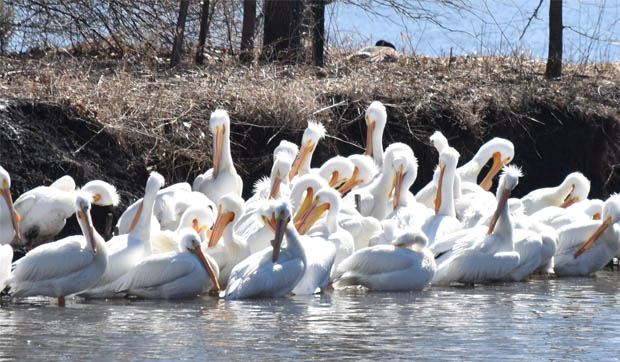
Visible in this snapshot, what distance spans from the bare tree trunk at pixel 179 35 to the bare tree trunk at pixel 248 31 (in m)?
1.10

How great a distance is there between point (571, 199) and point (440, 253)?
287cm

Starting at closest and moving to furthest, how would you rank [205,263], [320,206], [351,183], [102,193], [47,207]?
[205,263] < [320,206] < [47,207] < [102,193] < [351,183]

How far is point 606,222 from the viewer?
1116cm

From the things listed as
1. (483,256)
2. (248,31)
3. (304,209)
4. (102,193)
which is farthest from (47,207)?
(248,31)

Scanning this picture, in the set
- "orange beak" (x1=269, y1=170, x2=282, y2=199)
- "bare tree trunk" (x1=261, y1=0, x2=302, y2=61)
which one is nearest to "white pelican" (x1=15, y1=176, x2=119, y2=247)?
"orange beak" (x1=269, y1=170, x2=282, y2=199)

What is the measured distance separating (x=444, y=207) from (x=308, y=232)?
4.43ft

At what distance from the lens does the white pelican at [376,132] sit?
12789mm

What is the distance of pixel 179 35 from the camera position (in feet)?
48.5

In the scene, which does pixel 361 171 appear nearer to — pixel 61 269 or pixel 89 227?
pixel 89 227

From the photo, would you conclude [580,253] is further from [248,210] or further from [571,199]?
[248,210]

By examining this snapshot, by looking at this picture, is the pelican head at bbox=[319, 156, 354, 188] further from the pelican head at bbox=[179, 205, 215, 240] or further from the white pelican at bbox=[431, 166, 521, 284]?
the pelican head at bbox=[179, 205, 215, 240]

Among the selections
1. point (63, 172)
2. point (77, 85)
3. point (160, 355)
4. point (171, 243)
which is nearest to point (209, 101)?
point (77, 85)

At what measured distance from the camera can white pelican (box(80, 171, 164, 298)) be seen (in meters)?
8.89

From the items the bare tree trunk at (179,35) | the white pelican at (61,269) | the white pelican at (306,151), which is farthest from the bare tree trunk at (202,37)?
the white pelican at (61,269)
